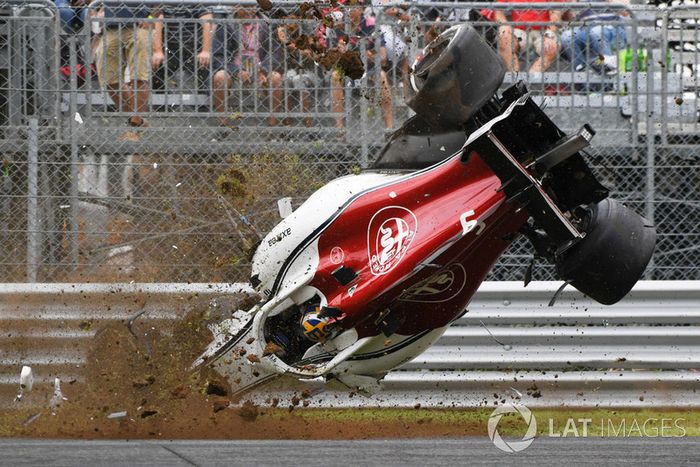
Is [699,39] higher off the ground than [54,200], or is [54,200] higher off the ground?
[699,39]

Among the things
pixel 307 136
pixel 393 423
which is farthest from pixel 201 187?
pixel 393 423

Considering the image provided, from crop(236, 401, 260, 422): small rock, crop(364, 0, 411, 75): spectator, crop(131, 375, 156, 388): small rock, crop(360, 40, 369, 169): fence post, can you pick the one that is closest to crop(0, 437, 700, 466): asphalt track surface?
crop(236, 401, 260, 422): small rock

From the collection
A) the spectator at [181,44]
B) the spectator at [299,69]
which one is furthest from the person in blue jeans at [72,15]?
the spectator at [299,69]

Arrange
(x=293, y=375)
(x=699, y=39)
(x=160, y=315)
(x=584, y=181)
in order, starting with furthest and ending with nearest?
(x=699, y=39) → (x=160, y=315) → (x=293, y=375) → (x=584, y=181)

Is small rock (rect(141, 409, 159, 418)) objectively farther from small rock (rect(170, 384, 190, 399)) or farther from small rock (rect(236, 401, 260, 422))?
small rock (rect(236, 401, 260, 422))

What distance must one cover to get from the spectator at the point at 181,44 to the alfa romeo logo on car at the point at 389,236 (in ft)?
9.72

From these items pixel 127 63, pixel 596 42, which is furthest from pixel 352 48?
pixel 596 42

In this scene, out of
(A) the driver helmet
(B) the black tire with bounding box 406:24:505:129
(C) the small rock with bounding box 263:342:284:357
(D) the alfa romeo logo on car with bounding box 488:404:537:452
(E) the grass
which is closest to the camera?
(B) the black tire with bounding box 406:24:505:129

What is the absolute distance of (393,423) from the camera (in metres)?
8.61

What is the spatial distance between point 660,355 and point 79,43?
186 inches

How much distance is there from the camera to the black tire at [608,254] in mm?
6012

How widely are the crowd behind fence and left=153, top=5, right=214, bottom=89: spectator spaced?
11 mm

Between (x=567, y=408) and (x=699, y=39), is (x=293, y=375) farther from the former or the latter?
(x=699, y=39)

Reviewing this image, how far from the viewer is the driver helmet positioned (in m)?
6.28
